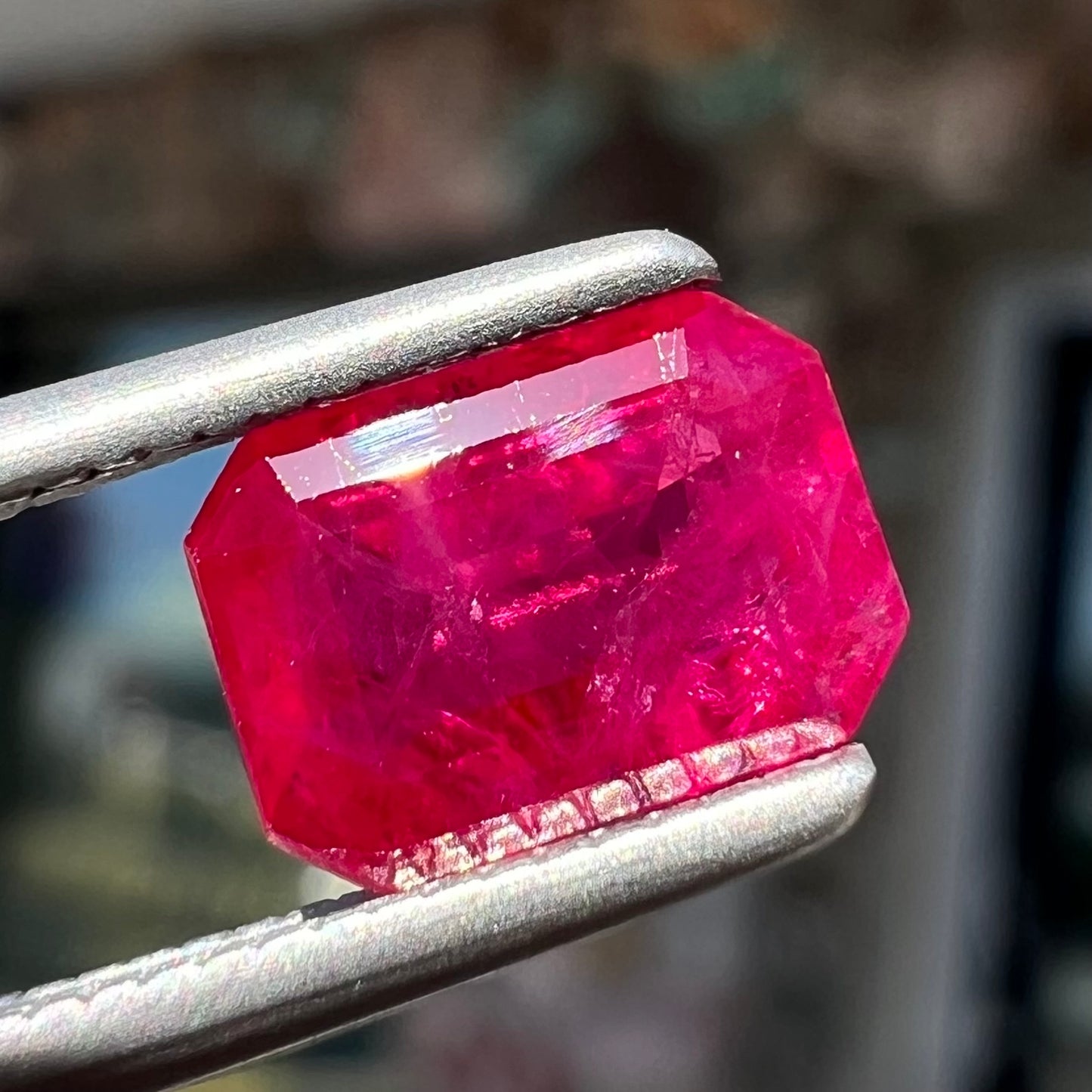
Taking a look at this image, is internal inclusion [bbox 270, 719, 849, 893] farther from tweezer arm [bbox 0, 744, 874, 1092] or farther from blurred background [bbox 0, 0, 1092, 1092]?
blurred background [bbox 0, 0, 1092, 1092]

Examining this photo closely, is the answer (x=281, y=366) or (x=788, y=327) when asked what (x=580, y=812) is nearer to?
(x=281, y=366)

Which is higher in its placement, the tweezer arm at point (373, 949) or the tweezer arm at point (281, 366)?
the tweezer arm at point (281, 366)

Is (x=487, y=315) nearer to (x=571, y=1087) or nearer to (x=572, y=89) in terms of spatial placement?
(x=572, y=89)

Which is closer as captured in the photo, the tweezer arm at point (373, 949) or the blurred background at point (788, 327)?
the tweezer arm at point (373, 949)

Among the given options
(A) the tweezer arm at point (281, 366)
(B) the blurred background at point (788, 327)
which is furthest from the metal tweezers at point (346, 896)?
(B) the blurred background at point (788, 327)

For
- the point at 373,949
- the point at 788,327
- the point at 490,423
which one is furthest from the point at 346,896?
the point at 788,327

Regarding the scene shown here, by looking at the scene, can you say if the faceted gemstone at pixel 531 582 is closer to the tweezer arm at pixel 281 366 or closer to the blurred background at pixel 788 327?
the tweezer arm at pixel 281 366

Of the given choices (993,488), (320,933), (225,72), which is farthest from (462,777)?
(225,72)

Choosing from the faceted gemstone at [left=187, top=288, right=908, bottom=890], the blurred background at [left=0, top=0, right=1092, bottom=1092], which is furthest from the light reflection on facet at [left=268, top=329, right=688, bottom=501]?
the blurred background at [left=0, top=0, right=1092, bottom=1092]
